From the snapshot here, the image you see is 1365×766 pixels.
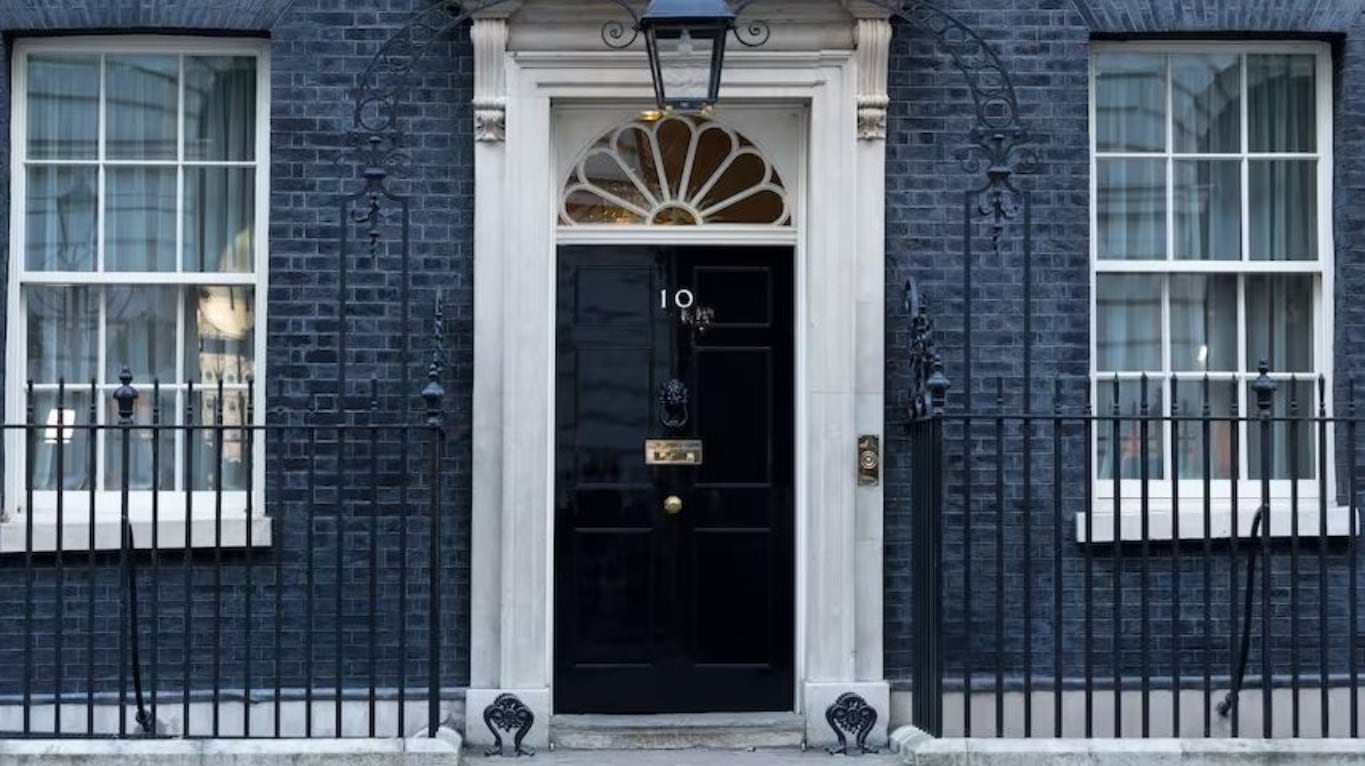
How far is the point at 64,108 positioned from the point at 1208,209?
5.83 meters

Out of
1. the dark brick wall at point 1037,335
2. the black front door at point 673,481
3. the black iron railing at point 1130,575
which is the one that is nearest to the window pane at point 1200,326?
the black iron railing at point 1130,575

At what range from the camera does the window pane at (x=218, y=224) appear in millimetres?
9820

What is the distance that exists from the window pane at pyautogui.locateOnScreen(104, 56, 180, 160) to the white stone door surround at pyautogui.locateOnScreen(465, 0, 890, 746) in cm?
164

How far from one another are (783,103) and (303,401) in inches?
110

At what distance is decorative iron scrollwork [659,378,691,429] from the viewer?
9.77 meters

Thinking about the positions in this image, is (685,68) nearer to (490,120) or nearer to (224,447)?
(490,120)

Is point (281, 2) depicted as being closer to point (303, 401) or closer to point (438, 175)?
point (438, 175)

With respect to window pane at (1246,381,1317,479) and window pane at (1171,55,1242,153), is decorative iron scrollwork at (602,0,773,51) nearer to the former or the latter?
window pane at (1171,55,1242,153)

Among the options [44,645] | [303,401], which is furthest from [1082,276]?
[44,645]

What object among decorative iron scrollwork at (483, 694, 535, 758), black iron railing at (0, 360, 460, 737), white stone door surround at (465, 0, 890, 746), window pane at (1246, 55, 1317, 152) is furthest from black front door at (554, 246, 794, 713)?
window pane at (1246, 55, 1317, 152)

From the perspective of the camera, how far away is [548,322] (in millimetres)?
9562

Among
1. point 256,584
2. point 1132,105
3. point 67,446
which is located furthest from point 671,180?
point 67,446

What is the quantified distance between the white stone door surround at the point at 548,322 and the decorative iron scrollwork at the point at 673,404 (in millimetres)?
623

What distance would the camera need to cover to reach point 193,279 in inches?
384
